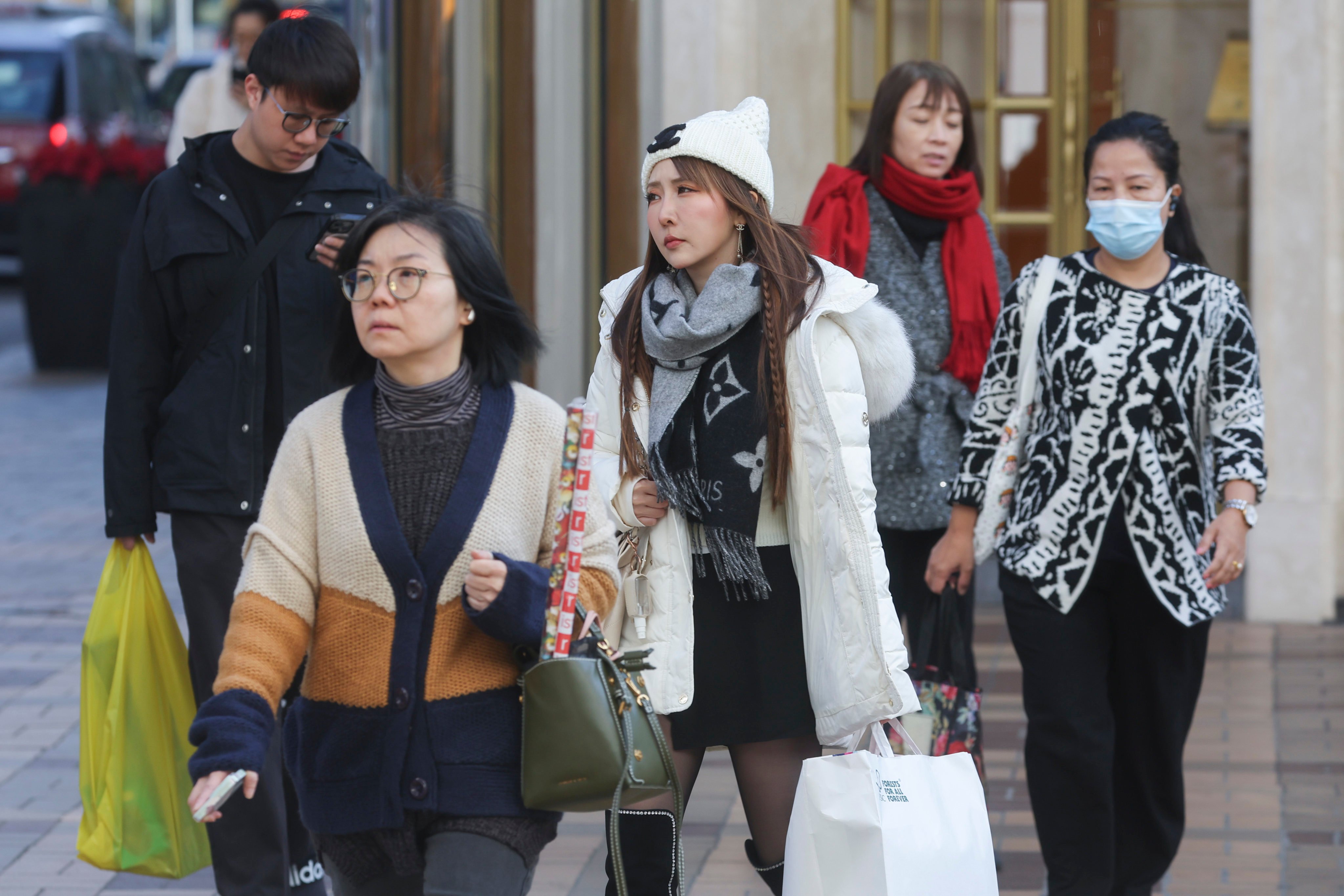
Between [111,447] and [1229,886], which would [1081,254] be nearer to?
[1229,886]

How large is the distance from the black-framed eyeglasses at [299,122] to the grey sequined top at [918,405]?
1.55 metres

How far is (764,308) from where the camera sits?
11.0ft

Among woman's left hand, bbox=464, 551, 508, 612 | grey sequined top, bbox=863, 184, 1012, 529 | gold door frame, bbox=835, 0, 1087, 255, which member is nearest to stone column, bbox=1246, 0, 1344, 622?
gold door frame, bbox=835, 0, 1087, 255

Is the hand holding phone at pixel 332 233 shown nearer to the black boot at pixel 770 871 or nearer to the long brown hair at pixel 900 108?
the black boot at pixel 770 871

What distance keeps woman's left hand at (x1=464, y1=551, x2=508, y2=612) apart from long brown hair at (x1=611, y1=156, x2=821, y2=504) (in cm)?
75

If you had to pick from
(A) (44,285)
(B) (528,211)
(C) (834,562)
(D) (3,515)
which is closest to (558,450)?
(C) (834,562)

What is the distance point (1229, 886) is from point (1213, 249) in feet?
15.1

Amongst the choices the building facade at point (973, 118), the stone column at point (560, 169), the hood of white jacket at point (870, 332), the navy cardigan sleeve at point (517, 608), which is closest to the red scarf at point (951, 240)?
the hood of white jacket at point (870, 332)

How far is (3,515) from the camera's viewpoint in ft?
32.1

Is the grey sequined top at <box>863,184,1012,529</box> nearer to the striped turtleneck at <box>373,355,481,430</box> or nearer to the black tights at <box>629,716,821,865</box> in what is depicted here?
the black tights at <box>629,716,821,865</box>

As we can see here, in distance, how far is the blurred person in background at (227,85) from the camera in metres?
7.34

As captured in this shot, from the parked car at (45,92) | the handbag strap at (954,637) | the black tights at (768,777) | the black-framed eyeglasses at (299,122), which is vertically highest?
the parked car at (45,92)

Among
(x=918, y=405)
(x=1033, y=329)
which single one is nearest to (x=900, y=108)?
(x=918, y=405)

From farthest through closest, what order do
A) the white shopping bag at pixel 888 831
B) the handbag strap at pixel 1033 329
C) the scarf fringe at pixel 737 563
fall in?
the handbag strap at pixel 1033 329 < the scarf fringe at pixel 737 563 < the white shopping bag at pixel 888 831
